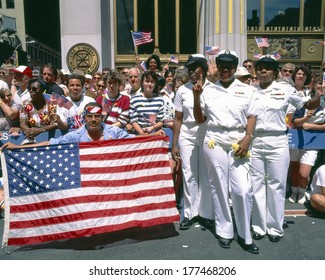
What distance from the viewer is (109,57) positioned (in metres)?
13.2

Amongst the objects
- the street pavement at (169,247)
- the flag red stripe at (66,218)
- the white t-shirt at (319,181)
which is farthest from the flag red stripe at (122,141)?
the white t-shirt at (319,181)

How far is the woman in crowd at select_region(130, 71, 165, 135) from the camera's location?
5.44 metres

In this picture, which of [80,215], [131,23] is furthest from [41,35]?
[80,215]

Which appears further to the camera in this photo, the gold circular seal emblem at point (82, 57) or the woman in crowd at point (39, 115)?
the gold circular seal emblem at point (82, 57)

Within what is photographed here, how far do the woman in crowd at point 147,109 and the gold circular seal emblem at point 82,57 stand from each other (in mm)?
6941

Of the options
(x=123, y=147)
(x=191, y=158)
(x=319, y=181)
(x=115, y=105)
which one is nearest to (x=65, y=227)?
(x=123, y=147)

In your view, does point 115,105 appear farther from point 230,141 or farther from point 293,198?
point 293,198

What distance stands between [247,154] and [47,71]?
153 inches

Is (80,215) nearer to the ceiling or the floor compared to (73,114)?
nearer to the floor

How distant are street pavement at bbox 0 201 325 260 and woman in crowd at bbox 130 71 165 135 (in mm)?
1404

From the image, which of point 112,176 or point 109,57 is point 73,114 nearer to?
point 112,176

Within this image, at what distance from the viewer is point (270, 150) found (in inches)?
179

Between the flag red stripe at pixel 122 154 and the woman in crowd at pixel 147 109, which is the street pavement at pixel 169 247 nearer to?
the flag red stripe at pixel 122 154

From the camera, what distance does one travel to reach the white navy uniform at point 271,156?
176 inches
